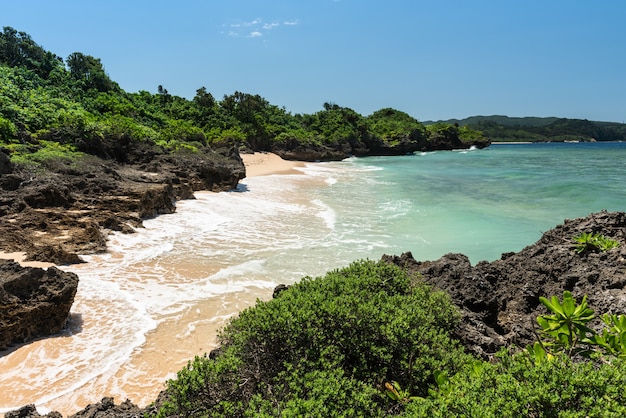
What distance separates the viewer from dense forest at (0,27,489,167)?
15656 millimetres

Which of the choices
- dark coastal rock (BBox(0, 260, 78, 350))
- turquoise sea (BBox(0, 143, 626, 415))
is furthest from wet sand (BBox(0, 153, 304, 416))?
dark coastal rock (BBox(0, 260, 78, 350))

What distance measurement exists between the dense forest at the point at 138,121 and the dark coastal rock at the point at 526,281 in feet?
41.9

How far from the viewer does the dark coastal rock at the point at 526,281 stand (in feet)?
13.7

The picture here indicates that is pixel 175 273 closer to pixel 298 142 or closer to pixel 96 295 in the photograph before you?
pixel 96 295

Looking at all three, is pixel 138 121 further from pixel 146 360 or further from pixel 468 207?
pixel 146 360

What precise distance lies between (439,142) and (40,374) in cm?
8458

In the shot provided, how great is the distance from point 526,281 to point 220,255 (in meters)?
7.22

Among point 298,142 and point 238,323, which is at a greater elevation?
point 298,142

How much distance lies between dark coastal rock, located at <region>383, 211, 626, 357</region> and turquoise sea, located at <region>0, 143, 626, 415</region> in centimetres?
372

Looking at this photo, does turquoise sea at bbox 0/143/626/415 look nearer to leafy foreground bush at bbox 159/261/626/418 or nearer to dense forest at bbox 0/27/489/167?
leafy foreground bush at bbox 159/261/626/418

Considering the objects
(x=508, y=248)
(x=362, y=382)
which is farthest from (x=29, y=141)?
(x=508, y=248)

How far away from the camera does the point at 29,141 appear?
564 inches

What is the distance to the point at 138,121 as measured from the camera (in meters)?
31.9

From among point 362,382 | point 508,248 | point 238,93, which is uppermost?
point 238,93
